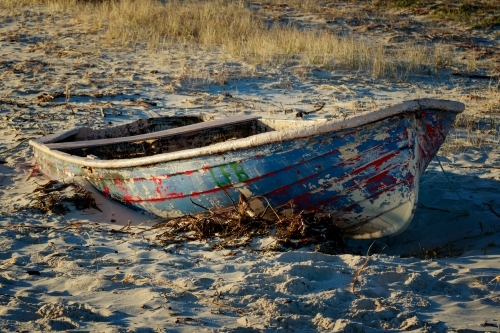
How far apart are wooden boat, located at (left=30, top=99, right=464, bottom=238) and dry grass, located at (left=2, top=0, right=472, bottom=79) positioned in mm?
5264

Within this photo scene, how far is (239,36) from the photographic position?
11.8 meters

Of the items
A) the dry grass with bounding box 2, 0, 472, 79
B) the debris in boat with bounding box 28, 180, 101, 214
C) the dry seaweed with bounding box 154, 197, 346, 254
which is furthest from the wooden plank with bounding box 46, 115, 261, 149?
the dry grass with bounding box 2, 0, 472, 79

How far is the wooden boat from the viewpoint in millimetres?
4723

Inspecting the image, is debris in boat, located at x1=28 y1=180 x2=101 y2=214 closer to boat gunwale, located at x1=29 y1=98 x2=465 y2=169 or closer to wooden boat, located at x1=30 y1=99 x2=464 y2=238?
wooden boat, located at x1=30 y1=99 x2=464 y2=238

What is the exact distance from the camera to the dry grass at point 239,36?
34.6ft

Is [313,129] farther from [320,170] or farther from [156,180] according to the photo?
[156,180]

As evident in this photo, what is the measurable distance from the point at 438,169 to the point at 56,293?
4.06 meters

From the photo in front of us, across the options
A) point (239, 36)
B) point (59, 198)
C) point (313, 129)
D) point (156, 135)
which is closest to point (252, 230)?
point (313, 129)

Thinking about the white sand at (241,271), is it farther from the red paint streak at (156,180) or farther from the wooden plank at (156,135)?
the wooden plank at (156,135)

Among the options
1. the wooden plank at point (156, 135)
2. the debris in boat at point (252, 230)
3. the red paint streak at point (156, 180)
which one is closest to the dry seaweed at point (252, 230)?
the debris in boat at point (252, 230)

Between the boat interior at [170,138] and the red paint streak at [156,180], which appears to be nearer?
the red paint streak at [156,180]

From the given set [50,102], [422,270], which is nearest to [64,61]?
[50,102]

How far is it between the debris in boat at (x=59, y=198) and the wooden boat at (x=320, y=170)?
14.5 inches

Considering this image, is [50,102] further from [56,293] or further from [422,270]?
[422,270]
